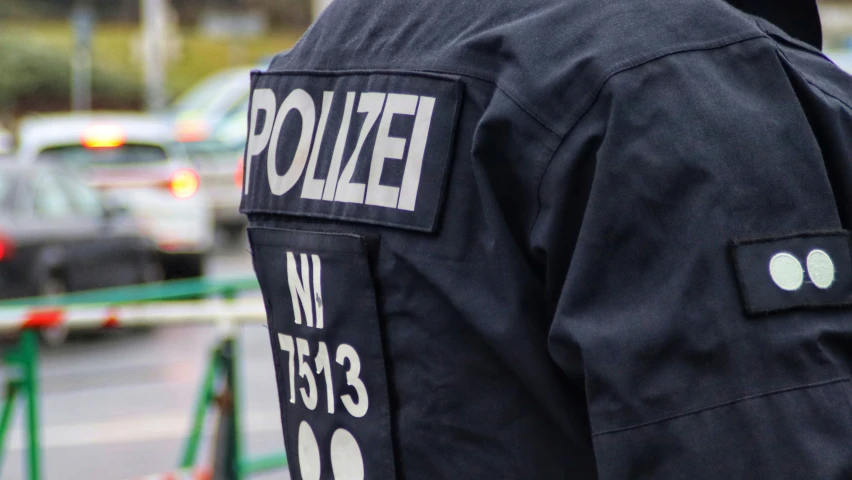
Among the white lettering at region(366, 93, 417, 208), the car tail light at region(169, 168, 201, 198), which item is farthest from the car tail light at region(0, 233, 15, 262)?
the white lettering at region(366, 93, 417, 208)

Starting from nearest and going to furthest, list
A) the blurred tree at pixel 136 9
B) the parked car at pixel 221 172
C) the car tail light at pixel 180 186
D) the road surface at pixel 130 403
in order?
1. the road surface at pixel 130 403
2. the car tail light at pixel 180 186
3. the parked car at pixel 221 172
4. the blurred tree at pixel 136 9

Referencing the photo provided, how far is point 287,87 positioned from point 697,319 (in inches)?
28.7

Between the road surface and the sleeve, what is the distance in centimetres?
481

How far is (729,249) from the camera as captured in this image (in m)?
1.10

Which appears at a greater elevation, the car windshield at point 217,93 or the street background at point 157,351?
the car windshield at point 217,93

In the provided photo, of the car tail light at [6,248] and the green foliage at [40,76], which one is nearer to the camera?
the car tail light at [6,248]

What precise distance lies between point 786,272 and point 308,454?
0.70 metres

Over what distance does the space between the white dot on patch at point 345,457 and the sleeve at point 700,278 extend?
1.24 feet

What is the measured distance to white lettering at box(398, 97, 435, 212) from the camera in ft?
4.27

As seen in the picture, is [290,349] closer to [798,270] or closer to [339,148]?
[339,148]

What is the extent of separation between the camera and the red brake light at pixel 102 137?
10.7 m

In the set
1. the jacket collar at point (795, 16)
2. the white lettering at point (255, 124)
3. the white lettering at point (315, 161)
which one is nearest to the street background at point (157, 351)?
the white lettering at point (255, 124)

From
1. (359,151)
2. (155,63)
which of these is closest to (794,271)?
(359,151)

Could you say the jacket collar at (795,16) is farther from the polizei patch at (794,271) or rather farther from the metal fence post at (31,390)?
the metal fence post at (31,390)
